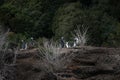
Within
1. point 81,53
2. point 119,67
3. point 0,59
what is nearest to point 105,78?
point 119,67

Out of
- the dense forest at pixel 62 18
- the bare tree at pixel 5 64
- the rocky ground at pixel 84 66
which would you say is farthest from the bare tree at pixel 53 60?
the dense forest at pixel 62 18

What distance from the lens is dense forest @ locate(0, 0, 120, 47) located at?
21031 millimetres

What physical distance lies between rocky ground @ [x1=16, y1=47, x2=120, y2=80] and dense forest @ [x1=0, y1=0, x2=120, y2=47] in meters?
5.36

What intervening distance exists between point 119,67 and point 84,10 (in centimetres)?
1065

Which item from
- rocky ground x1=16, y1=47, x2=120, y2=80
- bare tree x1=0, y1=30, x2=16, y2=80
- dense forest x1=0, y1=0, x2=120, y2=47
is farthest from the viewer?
dense forest x1=0, y1=0, x2=120, y2=47

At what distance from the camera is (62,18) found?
75.3ft

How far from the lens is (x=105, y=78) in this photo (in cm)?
1251

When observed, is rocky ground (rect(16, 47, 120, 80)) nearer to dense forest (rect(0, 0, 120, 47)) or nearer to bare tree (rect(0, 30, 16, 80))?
bare tree (rect(0, 30, 16, 80))

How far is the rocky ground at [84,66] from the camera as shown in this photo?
12555 mm

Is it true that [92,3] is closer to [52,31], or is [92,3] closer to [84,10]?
[84,10]

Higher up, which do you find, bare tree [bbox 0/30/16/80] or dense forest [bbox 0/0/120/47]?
dense forest [bbox 0/0/120/47]

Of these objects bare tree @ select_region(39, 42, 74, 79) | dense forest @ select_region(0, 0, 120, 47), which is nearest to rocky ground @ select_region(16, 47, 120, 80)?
bare tree @ select_region(39, 42, 74, 79)

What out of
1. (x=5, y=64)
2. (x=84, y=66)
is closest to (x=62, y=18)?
(x=84, y=66)

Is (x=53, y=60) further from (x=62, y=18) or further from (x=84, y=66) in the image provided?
(x=62, y=18)
